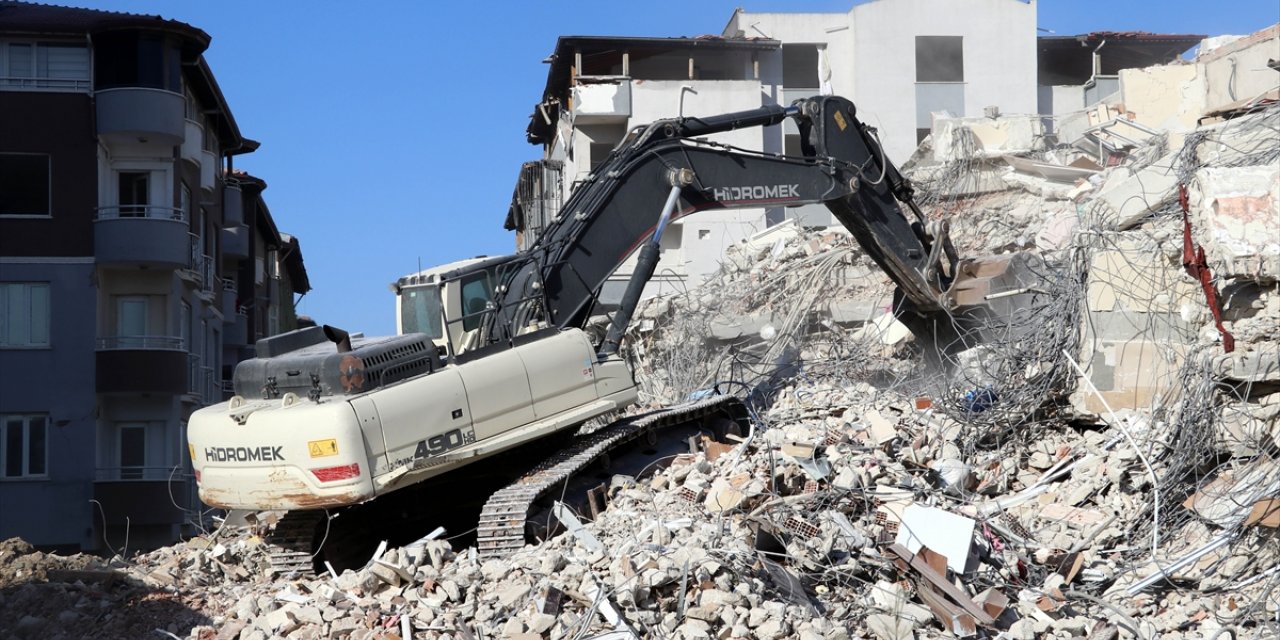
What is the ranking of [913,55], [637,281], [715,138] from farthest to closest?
[913,55] < [715,138] < [637,281]

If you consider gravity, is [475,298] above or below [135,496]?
above

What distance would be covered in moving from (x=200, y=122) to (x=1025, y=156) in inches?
731

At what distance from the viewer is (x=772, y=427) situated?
44.2 feet

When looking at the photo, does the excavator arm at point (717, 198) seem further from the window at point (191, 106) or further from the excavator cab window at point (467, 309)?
the window at point (191, 106)

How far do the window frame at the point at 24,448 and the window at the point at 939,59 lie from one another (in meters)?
24.6

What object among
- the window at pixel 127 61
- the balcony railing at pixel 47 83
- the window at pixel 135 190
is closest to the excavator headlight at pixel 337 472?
the window at pixel 135 190

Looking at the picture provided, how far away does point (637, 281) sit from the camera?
43.1ft

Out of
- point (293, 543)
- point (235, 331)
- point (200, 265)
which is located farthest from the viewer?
point (235, 331)

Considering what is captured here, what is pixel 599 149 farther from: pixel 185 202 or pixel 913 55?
pixel 185 202

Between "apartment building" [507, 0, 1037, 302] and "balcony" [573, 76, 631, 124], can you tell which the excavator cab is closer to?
"balcony" [573, 76, 631, 124]

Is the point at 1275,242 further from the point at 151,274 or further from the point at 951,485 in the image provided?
the point at 151,274

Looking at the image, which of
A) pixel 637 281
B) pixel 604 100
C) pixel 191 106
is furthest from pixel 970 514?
pixel 604 100

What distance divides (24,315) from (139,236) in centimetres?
249

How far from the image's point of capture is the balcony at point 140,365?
26672mm
